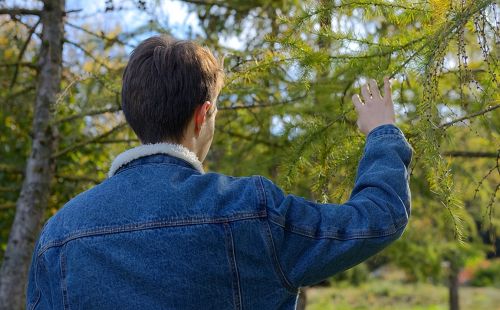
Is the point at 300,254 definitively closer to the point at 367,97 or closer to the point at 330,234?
the point at 330,234

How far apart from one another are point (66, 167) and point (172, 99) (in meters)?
3.88

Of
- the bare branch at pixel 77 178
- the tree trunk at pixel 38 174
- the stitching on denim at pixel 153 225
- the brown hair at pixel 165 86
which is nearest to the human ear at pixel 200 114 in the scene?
the brown hair at pixel 165 86

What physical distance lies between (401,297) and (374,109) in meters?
11.9

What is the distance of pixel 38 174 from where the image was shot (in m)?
4.02

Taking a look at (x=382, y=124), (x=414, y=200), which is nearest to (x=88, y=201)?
(x=382, y=124)

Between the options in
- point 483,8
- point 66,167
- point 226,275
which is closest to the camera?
point 226,275

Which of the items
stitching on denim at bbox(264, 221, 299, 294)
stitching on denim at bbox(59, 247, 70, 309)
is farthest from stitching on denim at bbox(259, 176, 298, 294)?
stitching on denim at bbox(59, 247, 70, 309)

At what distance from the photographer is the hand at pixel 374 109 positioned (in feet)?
4.91

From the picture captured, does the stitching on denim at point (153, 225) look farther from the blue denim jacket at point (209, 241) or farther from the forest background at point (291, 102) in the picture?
the forest background at point (291, 102)

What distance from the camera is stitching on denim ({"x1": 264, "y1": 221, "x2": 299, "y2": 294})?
1.26 m

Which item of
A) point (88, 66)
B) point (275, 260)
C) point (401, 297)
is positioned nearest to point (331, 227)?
point (275, 260)

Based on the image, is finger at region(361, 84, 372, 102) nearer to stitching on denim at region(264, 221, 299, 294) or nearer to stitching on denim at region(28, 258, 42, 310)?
stitching on denim at region(264, 221, 299, 294)

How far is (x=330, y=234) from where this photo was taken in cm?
128

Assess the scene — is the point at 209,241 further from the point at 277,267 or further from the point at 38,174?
the point at 38,174
